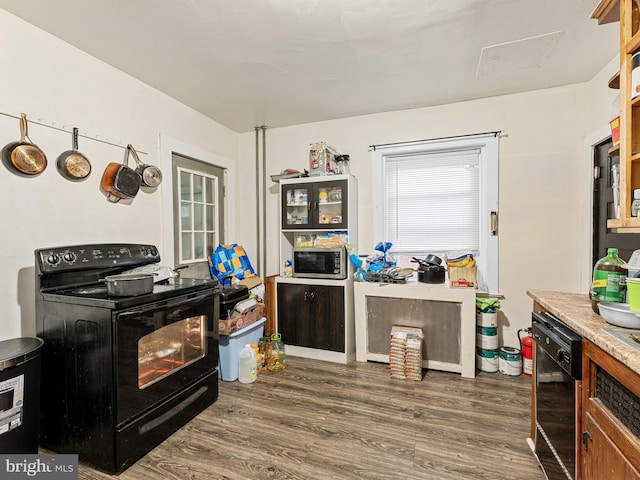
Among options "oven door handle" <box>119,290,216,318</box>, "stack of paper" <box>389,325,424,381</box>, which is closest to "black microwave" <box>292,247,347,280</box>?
"stack of paper" <box>389,325,424,381</box>

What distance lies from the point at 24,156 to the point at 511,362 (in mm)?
A: 3733

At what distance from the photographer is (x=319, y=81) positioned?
2510 millimetres

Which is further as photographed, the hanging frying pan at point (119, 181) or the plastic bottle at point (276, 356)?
the plastic bottle at point (276, 356)

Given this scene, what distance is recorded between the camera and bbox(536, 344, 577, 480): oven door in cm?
121

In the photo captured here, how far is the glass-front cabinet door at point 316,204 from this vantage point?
3035mm

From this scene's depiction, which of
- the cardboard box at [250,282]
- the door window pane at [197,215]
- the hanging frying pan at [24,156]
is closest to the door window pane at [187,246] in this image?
Answer: the door window pane at [197,215]

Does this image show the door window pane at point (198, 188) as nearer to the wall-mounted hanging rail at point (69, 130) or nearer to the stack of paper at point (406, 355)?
the wall-mounted hanging rail at point (69, 130)

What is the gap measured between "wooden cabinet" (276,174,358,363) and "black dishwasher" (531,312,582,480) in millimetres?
1593

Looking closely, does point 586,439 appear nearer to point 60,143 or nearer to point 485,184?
point 485,184

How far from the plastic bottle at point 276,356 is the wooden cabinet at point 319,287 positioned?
0.25 meters

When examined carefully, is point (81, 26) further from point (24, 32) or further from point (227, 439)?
point (227, 439)

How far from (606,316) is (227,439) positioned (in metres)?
1.98

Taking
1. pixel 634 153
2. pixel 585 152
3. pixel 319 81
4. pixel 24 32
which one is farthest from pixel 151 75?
pixel 585 152

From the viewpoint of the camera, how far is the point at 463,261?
8.71 feet
